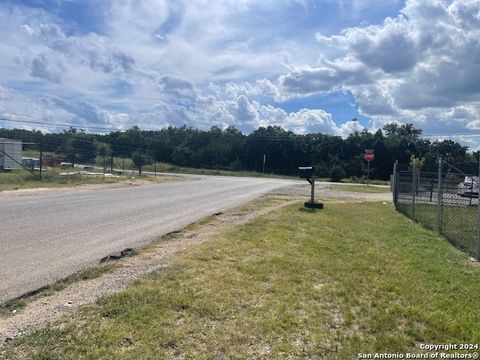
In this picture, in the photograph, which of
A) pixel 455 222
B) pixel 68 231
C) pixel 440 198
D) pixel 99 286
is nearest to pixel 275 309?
pixel 99 286

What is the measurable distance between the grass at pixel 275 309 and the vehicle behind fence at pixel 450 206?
104 inches

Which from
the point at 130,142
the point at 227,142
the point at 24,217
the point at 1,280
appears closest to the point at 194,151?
the point at 227,142

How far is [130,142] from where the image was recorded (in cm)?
9675

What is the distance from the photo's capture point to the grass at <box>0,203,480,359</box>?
12.6 ft

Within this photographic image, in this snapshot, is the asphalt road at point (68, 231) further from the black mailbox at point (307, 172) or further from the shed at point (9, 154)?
the shed at point (9, 154)

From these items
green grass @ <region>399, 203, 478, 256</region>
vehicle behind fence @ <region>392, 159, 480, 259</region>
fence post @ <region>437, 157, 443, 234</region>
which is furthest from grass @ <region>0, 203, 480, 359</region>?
fence post @ <region>437, 157, 443, 234</region>

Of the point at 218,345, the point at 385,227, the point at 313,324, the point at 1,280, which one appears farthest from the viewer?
the point at 385,227

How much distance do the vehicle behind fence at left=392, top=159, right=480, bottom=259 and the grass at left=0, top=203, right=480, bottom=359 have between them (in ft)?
8.69

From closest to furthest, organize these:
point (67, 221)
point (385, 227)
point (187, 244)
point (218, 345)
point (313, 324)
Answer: point (218, 345)
point (313, 324)
point (187, 244)
point (67, 221)
point (385, 227)

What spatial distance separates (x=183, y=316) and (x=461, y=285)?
3.78 meters

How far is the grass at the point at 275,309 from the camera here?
12.6 ft

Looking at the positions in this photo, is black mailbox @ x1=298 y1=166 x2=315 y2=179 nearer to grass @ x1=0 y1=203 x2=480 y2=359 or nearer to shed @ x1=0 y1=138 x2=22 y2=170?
grass @ x1=0 y1=203 x2=480 y2=359

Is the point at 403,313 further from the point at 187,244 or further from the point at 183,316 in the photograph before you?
Result: the point at 187,244

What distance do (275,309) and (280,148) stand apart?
85618 mm
